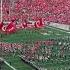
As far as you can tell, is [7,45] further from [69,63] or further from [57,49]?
[69,63]

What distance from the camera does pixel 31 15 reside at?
1433 inches

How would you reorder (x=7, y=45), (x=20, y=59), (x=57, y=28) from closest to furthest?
(x=20, y=59) < (x=7, y=45) < (x=57, y=28)

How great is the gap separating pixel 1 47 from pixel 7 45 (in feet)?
2.50

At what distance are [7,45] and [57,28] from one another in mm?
11184

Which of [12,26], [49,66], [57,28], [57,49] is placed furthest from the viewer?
[57,28]

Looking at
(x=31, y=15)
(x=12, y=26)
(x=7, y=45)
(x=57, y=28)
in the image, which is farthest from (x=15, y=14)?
(x=7, y=45)

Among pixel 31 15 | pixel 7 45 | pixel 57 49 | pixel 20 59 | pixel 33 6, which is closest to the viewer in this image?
pixel 20 59

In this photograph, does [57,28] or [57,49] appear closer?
[57,49]

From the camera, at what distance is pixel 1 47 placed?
680 inches

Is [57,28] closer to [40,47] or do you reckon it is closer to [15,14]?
[15,14]

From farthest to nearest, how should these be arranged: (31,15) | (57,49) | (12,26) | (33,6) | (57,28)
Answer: (33,6), (31,15), (57,28), (12,26), (57,49)

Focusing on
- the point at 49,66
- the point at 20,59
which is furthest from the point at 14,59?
the point at 49,66

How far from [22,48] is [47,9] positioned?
69.6ft

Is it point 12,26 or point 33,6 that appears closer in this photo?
point 12,26
